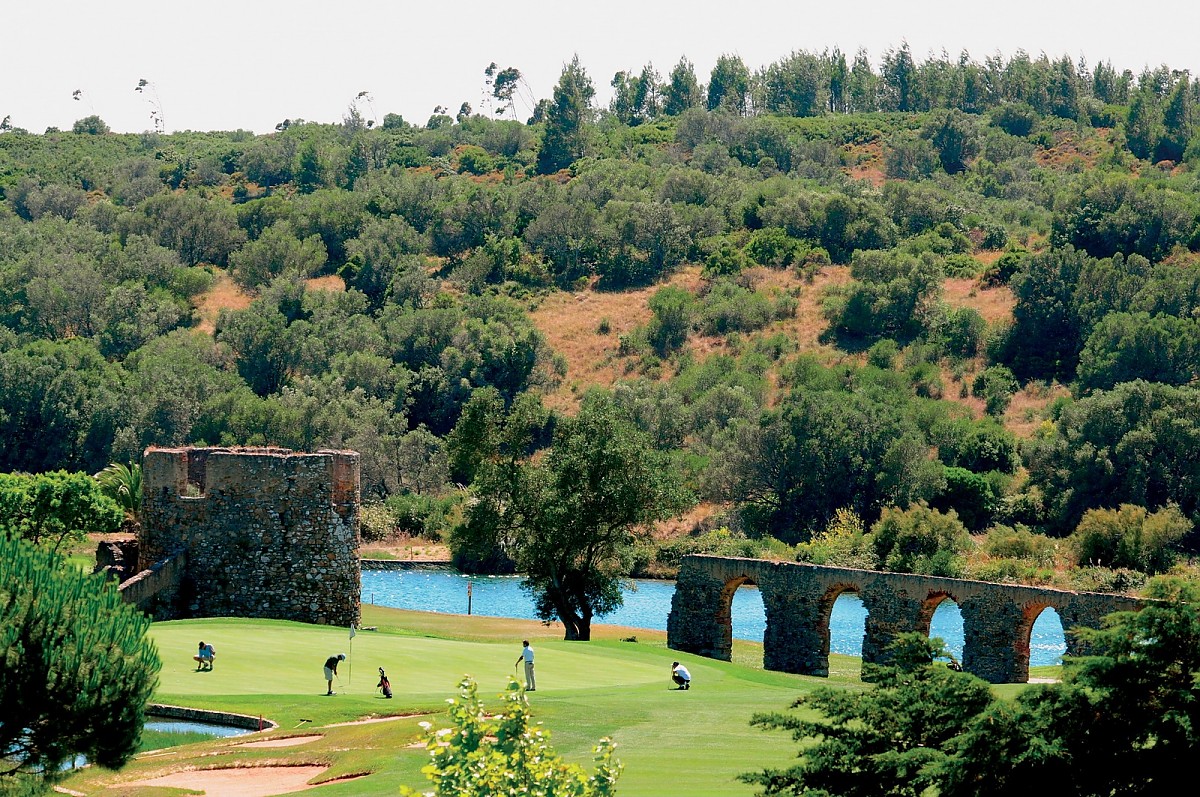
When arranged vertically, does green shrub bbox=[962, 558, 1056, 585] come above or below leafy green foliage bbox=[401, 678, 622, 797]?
below

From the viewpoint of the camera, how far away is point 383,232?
10938cm

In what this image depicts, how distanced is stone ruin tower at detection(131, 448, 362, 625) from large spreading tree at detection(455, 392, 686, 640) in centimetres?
721

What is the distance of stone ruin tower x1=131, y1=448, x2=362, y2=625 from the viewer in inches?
1319

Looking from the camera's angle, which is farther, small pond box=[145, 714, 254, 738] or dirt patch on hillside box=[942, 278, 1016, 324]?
dirt patch on hillside box=[942, 278, 1016, 324]

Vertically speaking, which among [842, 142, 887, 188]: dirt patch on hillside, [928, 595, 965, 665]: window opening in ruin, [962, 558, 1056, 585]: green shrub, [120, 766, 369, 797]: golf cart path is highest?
[842, 142, 887, 188]: dirt patch on hillside

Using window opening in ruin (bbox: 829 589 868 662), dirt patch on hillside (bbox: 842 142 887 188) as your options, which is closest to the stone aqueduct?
window opening in ruin (bbox: 829 589 868 662)

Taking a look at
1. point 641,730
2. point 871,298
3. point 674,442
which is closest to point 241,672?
point 641,730

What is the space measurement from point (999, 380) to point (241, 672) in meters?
62.2

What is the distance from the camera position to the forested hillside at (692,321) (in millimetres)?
68062

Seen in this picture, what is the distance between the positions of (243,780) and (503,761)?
8.84 metres

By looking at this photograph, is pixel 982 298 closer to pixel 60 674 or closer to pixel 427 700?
pixel 427 700

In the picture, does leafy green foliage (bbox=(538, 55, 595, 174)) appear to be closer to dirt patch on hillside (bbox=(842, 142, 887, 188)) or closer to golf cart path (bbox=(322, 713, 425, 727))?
dirt patch on hillside (bbox=(842, 142, 887, 188))

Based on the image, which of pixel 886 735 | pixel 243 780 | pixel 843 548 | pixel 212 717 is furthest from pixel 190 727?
pixel 843 548

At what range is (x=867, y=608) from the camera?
36.7 metres
